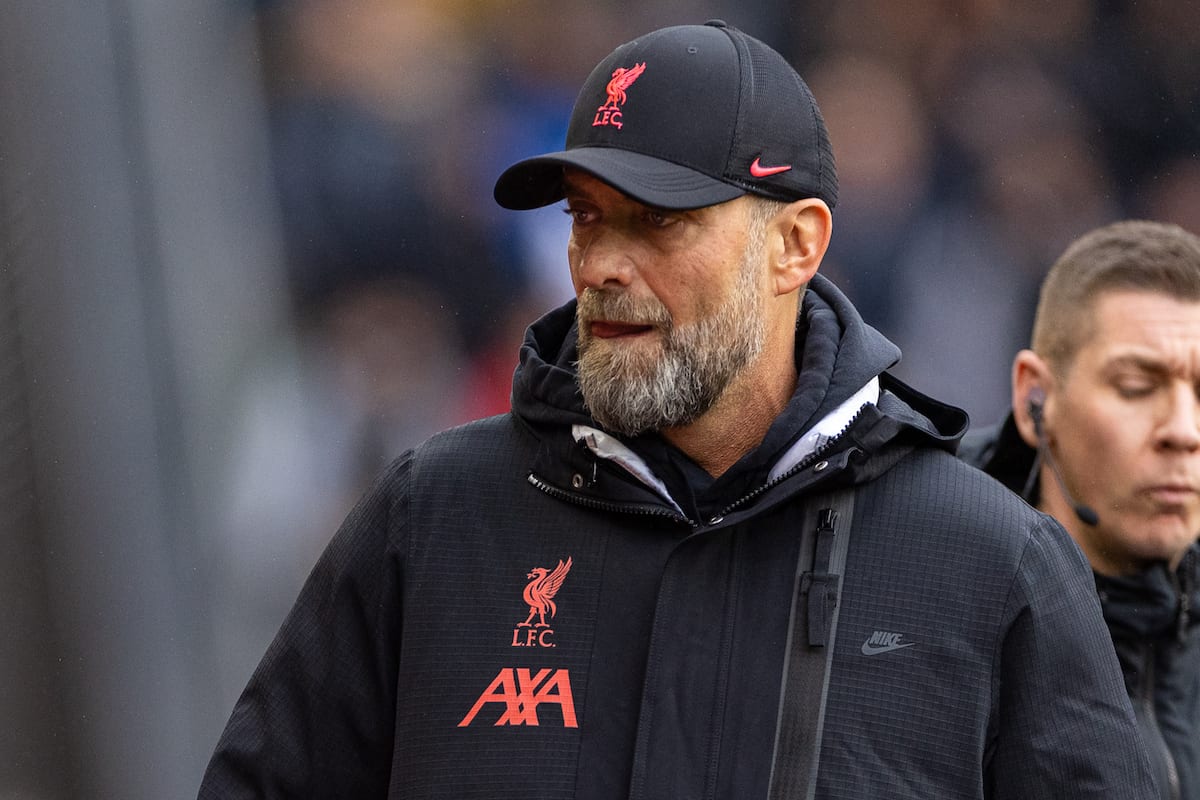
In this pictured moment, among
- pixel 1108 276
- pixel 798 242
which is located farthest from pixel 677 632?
pixel 1108 276

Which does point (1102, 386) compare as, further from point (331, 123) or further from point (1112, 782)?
point (331, 123)

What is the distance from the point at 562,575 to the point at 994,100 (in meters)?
3.42

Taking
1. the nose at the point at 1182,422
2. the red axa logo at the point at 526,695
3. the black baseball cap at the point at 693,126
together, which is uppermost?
the black baseball cap at the point at 693,126

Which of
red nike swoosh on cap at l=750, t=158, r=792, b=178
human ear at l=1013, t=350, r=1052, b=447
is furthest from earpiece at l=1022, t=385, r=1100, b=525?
red nike swoosh on cap at l=750, t=158, r=792, b=178

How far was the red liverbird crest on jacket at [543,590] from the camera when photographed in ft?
6.82

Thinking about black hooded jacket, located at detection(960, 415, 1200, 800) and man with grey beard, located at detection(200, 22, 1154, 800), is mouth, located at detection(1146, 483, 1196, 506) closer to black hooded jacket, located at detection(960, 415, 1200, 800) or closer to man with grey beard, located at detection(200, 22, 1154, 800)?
black hooded jacket, located at detection(960, 415, 1200, 800)

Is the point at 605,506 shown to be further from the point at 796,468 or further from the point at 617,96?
the point at 617,96

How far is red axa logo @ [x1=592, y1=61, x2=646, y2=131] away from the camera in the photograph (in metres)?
2.16

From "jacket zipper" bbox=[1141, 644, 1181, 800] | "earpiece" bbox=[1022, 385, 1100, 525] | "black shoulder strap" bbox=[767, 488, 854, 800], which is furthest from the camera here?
"earpiece" bbox=[1022, 385, 1100, 525]

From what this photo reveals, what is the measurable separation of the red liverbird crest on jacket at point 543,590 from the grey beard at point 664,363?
0.70 feet

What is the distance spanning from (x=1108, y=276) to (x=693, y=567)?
1.64 metres

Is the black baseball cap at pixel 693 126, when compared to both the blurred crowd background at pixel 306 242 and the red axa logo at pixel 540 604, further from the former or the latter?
the red axa logo at pixel 540 604

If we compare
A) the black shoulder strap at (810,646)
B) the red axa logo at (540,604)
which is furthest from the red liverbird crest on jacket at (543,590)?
the black shoulder strap at (810,646)

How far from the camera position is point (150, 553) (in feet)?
10.9
